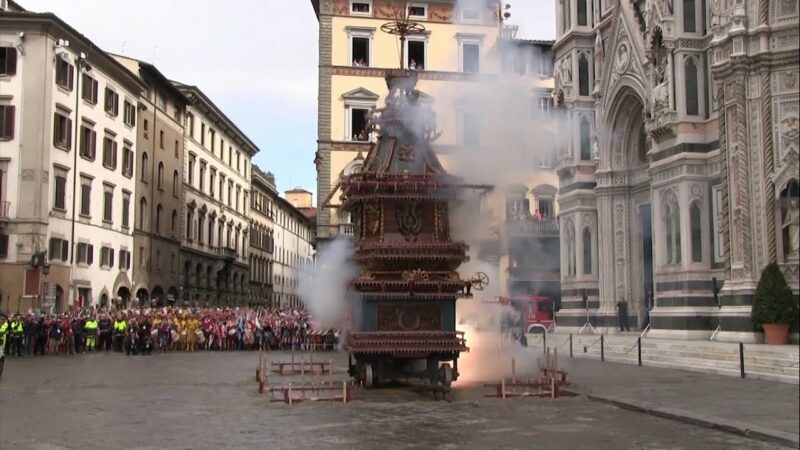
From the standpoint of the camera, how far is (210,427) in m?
14.1

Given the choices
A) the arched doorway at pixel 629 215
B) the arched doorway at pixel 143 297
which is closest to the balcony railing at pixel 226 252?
the arched doorway at pixel 143 297

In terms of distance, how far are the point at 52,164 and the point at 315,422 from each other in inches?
1516

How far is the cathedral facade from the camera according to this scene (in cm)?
2252

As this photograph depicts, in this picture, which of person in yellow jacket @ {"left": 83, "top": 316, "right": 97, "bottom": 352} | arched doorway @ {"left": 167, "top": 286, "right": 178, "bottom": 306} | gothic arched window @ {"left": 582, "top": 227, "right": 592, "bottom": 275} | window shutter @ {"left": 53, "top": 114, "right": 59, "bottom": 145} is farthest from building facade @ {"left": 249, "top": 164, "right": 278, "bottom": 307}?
gothic arched window @ {"left": 582, "top": 227, "right": 592, "bottom": 275}

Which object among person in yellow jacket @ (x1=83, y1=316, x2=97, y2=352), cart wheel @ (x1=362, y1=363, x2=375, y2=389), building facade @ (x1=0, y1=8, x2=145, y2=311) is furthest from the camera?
building facade @ (x1=0, y1=8, x2=145, y2=311)

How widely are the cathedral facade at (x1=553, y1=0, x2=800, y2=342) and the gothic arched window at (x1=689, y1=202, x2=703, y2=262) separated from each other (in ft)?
0.12

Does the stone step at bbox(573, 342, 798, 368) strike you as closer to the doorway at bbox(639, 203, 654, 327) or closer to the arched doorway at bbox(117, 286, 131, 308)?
the doorway at bbox(639, 203, 654, 327)

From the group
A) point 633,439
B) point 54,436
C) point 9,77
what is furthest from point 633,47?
point 9,77

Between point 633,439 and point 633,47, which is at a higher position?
point 633,47

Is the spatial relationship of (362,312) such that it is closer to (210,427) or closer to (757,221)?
(210,427)

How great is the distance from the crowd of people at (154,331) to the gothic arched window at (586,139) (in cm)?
1366

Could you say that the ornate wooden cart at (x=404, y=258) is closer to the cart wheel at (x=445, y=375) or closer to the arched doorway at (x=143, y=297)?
the cart wheel at (x=445, y=375)

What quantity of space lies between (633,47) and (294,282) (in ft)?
312

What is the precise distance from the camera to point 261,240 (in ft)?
338
